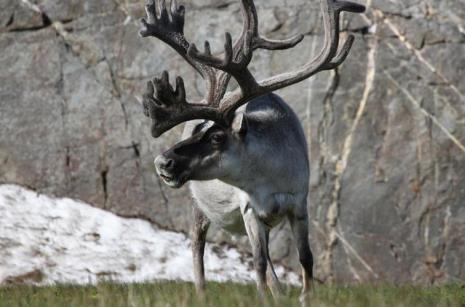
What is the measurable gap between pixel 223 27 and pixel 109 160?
105 inches

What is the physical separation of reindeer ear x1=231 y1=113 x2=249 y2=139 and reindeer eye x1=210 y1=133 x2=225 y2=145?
0.53ft

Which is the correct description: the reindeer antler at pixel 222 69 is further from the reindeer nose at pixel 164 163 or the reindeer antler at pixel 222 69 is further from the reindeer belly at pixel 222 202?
the reindeer belly at pixel 222 202

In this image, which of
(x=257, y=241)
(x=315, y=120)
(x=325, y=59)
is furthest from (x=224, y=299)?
(x=315, y=120)

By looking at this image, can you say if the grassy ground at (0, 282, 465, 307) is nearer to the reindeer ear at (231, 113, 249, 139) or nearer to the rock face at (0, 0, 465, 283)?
the reindeer ear at (231, 113, 249, 139)

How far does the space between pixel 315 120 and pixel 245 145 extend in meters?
7.05

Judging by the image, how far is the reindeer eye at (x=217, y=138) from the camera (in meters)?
9.15

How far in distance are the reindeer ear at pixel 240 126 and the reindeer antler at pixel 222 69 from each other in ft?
0.23

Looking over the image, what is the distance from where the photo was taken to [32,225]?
53.9 feet

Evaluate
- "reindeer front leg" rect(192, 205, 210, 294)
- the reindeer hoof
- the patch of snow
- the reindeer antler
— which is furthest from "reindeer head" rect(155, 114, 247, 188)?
the patch of snow

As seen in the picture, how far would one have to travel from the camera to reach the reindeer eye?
915 cm

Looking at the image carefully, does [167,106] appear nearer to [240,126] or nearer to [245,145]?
[240,126]

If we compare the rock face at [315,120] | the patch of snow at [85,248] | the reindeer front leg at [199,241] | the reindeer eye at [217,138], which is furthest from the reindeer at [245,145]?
the rock face at [315,120]

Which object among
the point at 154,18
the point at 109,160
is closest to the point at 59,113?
the point at 109,160

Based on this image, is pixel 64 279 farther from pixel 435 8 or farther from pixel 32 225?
pixel 435 8
